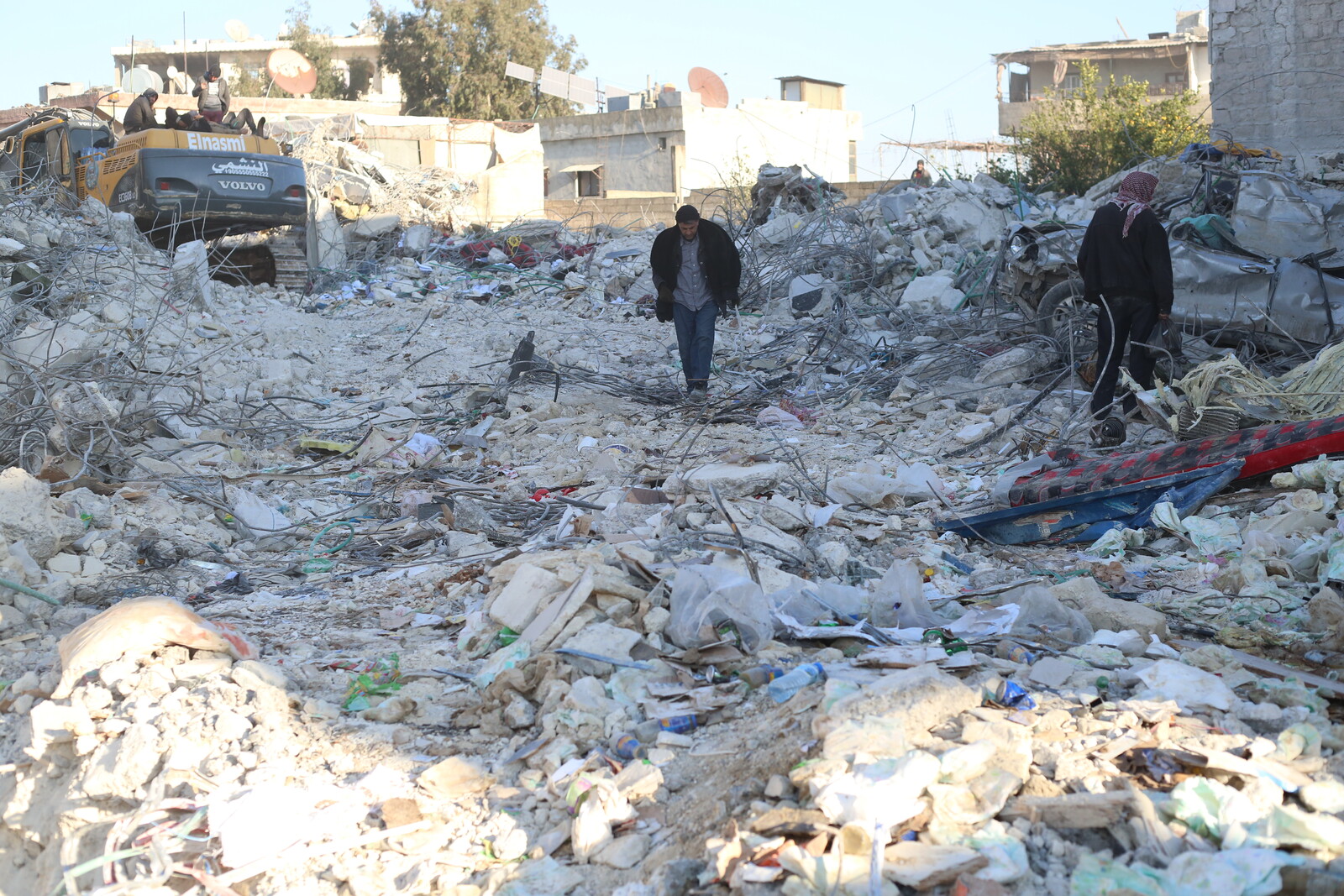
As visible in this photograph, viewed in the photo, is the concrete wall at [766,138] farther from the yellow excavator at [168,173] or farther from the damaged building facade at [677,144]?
the yellow excavator at [168,173]

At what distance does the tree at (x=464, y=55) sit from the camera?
39.9 meters

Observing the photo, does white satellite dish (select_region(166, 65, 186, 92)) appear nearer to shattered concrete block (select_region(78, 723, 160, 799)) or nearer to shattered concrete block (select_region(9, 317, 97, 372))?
shattered concrete block (select_region(9, 317, 97, 372))

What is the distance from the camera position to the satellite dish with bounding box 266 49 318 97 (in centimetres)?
3353

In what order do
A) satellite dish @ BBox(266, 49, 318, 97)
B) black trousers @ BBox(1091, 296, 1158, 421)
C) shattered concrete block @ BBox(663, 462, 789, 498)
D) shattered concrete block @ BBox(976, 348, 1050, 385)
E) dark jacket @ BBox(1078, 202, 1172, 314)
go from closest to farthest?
shattered concrete block @ BBox(663, 462, 789, 498) → dark jacket @ BBox(1078, 202, 1172, 314) → black trousers @ BBox(1091, 296, 1158, 421) → shattered concrete block @ BBox(976, 348, 1050, 385) → satellite dish @ BBox(266, 49, 318, 97)

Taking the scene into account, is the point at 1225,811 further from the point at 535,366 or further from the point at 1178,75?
the point at 1178,75

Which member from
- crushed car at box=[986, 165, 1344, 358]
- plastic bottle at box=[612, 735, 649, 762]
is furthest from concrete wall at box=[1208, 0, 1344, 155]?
plastic bottle at box=[612, 735, 649, 762]

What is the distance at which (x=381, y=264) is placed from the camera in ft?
52.9

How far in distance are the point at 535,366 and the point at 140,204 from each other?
17.9 ft

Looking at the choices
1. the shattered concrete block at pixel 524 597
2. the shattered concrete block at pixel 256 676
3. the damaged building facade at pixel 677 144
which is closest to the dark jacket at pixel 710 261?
the shattered concrete block at pixel 524 597

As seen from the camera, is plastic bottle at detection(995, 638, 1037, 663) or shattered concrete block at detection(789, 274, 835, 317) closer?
plastic bottle at detection(995, 638, 1037, 663)

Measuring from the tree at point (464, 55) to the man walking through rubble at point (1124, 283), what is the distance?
35675 millimetres

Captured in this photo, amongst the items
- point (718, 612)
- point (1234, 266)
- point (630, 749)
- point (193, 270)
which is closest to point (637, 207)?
point (193, 270)

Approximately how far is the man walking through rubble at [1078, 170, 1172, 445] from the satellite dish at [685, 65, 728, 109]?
28.5m

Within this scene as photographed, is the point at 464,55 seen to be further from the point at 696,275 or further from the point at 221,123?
the point at 696,275
